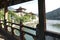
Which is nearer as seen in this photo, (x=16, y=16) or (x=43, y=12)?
(x=43, y=12)

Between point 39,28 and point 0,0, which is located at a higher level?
point 0,0

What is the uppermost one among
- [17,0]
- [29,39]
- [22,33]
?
[17,0]

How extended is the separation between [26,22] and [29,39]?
9.39 meters

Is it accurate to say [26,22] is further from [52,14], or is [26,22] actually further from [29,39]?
[52,14]

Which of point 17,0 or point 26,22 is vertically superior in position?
point 17,0

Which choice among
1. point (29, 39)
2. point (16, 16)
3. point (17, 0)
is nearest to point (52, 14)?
point (17, 0)

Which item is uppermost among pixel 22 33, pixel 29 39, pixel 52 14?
pixel 52 14

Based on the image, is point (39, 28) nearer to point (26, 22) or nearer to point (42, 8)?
point (42, 8)

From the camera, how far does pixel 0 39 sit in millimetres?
9109

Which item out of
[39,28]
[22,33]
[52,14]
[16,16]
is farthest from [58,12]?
[16,16]

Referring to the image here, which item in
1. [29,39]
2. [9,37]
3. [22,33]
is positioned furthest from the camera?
[29,39]

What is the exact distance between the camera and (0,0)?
9.50 meters

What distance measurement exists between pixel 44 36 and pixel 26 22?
17.3 m

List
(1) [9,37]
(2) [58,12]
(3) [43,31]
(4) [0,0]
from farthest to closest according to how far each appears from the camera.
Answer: (4) [0,0], (2) [58,12], (1) [9,37], (3) [43,31]
